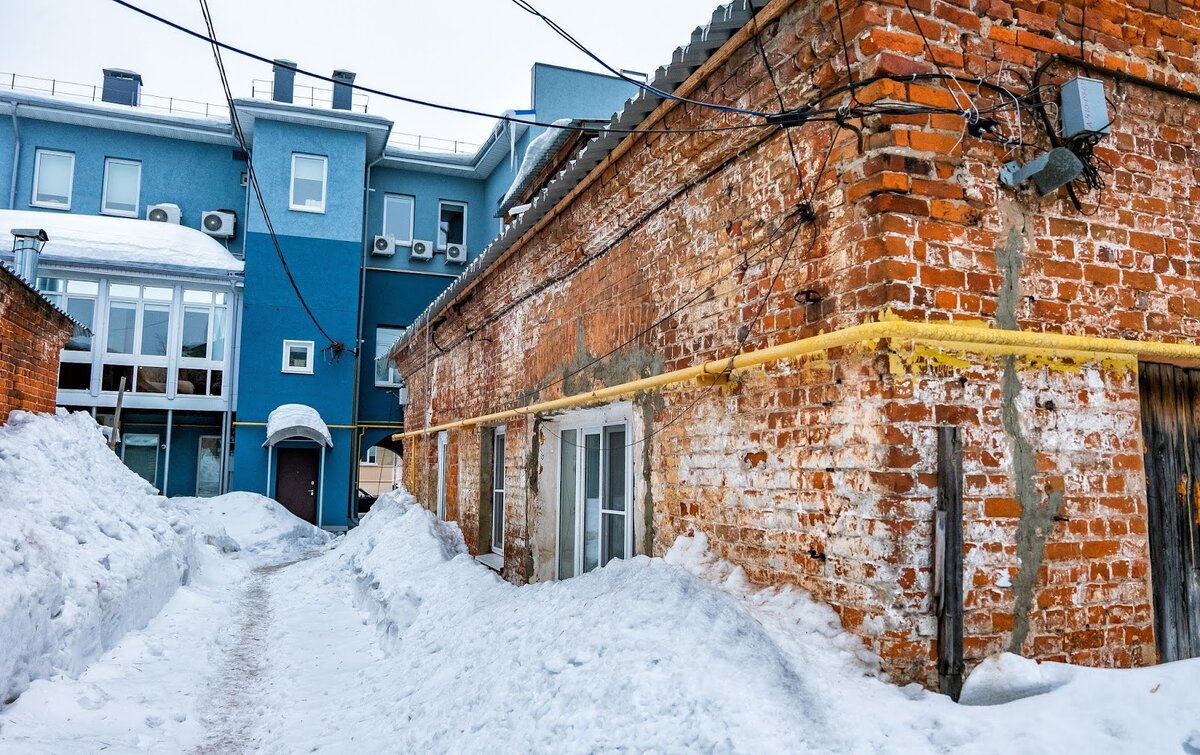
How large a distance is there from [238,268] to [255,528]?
660 cm

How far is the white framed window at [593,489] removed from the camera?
5.41 m

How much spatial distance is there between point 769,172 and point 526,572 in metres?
4.25

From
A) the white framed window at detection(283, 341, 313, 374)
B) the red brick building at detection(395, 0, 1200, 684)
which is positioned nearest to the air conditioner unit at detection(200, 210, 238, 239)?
the white framed window at detection(283, 341, 313, 374)

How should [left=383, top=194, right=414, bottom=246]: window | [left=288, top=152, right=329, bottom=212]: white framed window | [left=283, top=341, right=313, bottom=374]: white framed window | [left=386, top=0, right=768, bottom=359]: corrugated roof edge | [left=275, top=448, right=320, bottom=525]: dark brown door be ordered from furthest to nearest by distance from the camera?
[left=383, top=194, right=414, bottom=246]: window, [left=288, top=152, right=329, bottom=212]: white framed window, [left=283, top=341, right=313, bottom=374]: white framed window, [left=275, top=448, right=320, bottom=525]: dark brown door, [left=386, top=0, right=768, bottom=359]: corrugated roof edge

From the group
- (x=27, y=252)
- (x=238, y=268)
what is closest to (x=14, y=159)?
(x=238, y=268)

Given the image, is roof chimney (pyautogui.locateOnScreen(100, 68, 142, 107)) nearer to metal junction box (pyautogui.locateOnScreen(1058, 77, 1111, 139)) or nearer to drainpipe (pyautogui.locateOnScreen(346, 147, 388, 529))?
drainpipe (pyautogui.locateOnScreen(346, 147, 388, 529))

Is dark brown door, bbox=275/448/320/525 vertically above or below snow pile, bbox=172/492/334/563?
above

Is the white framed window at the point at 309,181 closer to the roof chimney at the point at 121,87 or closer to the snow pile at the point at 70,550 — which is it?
the roof chimney at the point at 121,87

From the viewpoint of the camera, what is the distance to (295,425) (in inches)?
683

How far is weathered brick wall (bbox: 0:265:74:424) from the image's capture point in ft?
27.0

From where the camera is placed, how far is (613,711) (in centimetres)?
296

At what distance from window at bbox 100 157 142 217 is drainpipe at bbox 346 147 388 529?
5819 millimetres

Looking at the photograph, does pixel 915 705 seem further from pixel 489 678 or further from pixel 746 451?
pixel 489 678

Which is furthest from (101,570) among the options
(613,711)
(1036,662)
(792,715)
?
(1036,662)
